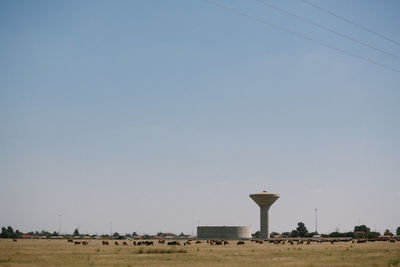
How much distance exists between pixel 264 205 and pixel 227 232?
2050 cm

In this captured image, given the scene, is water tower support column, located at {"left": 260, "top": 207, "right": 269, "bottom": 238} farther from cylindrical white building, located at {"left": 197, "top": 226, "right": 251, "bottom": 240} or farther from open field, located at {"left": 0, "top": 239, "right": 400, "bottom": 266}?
open field, located at {"left": 0, "top": 239, "right": 400, "bottom": 266}

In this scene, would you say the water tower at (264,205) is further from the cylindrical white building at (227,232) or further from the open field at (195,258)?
the open field at (195,258)

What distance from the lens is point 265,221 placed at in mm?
148000

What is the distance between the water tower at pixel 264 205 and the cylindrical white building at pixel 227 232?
1327 cm

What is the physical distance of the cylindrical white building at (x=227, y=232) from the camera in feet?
524

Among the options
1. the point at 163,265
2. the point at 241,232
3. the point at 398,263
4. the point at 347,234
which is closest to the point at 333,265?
the point at 398,263

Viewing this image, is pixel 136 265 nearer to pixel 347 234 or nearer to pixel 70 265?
pixel 70 265

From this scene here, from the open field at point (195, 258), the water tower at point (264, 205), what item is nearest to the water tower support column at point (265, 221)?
the water tower at point (264, 205)

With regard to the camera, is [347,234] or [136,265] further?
[347,234]

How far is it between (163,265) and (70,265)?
8.22 meters

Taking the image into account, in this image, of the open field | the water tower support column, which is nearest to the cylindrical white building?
the water tower support column

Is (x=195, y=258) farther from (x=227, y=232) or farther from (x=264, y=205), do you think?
(x=227, y=232)

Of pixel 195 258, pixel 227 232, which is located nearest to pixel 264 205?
pixel 227 232

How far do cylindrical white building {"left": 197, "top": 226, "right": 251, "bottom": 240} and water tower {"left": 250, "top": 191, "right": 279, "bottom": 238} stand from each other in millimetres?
13266
